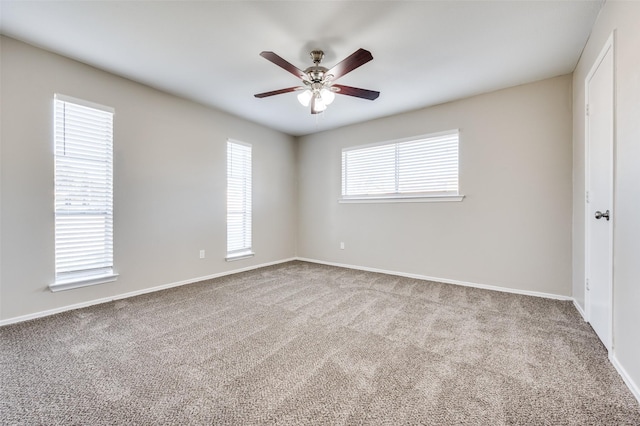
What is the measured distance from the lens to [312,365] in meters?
1.83

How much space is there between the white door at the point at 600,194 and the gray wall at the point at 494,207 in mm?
686

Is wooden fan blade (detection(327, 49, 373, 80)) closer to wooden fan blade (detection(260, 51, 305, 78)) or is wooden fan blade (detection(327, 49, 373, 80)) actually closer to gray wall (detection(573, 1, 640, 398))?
wooden fan blade (detection(260, 51, 305, 78))

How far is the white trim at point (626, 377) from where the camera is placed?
58.6 inches

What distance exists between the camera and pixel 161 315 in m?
2.69

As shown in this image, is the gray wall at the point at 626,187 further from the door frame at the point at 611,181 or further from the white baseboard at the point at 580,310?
the white baseboard at the point at 580,310

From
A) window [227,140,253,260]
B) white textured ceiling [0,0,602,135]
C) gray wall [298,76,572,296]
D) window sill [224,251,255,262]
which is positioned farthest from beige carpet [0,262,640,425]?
white textured ceiling [0,0,602,135]

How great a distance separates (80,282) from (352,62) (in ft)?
11.3

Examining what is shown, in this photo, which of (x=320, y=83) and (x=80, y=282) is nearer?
(x=320, y=83)

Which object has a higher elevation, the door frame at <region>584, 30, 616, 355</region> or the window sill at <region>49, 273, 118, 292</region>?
the door frame at <region>584, 30, 616, 355</region>

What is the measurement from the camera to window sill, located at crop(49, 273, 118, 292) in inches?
106

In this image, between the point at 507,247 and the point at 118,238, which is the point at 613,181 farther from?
the point at 118,238

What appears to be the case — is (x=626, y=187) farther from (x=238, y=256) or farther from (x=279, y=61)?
(x=238, y=256)

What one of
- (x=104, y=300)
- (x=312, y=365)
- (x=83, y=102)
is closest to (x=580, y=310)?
(x=312, y=365)

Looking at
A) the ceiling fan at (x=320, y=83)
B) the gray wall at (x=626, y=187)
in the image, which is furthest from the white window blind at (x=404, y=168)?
the gray wall at (x=626, y=187)
